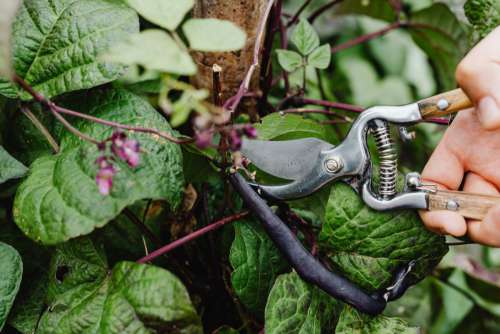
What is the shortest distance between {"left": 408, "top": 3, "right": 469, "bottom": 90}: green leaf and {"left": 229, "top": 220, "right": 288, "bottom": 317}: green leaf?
683mm

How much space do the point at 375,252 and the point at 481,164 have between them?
206 mm

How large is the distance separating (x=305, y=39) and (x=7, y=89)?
0.45m

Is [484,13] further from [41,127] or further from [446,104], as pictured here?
[41,127]

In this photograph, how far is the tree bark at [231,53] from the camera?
2.63 ft

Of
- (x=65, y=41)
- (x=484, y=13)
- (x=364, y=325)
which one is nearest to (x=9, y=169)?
(x=65, y=41)

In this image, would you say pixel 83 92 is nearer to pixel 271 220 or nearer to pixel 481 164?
pixel 271 220

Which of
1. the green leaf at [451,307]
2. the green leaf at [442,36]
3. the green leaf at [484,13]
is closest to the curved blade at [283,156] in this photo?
the green leaf at [484,13]

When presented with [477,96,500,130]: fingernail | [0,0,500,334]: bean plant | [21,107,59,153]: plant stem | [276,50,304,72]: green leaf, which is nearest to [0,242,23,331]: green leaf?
[0,0,500,334]: bean plant

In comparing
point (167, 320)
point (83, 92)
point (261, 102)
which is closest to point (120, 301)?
point (167, 320)

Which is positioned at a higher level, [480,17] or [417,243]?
[480,17]

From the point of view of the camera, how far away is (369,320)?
75cm

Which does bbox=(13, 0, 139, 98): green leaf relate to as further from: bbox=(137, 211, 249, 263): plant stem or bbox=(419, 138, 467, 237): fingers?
bbox=(419, 138, 467, 237): fingers

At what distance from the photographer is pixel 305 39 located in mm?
895

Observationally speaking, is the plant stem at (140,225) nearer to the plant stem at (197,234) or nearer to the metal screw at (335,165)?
the plant stem at (197,234)
